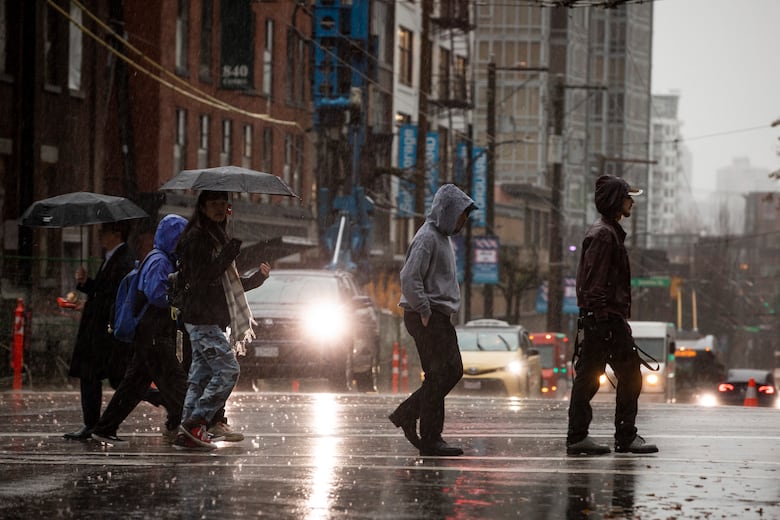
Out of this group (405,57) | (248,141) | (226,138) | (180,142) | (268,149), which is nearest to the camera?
(180,142)

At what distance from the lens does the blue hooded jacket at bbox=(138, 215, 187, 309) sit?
12.0 metres

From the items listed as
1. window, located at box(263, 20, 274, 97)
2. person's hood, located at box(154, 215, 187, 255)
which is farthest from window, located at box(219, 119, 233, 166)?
person's hood, located at box(154, 215, 187, 255)

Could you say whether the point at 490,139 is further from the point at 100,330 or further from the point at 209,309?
the point at 209,309

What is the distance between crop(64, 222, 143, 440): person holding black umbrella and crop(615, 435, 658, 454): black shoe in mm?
3747

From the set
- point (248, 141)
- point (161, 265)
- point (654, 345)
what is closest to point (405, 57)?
point (248, 141)

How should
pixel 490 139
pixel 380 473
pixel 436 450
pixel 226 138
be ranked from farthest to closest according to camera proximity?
pixel 490 139 < pixel 226 138 < pixel 436 450 < pixel 380 473

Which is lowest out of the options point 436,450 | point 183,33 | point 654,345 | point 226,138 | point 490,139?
point 654,345

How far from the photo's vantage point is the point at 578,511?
28.6ft

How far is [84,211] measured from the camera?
1331 centimetres

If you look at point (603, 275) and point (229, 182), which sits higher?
point (229, 182)

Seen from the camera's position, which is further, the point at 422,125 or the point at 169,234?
the point at 422,125

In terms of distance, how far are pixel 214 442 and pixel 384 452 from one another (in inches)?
53.3

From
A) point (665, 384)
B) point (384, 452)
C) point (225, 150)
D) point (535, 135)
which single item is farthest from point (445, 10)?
point (384, 452)

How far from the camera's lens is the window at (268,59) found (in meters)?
49.4
